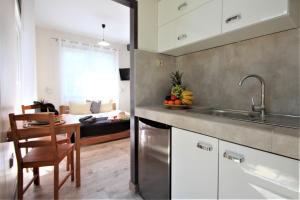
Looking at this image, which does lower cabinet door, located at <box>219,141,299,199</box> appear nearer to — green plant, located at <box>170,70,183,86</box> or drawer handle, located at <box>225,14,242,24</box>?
drawer handle, located at <box>225,14,242,24</box>

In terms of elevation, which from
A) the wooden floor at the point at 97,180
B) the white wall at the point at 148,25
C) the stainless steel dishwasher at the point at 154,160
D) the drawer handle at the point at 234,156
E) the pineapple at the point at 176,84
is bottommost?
the wooden floor at the point at 97,180

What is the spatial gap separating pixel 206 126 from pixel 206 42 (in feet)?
2.79

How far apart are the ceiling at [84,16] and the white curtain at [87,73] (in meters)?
0.51

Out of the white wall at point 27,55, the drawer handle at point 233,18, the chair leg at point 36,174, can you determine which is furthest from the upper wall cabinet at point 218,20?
the white wall at point 27,55

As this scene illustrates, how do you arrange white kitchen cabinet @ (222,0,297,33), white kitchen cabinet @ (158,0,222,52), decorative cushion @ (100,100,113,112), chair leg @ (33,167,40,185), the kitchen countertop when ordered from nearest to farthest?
1. the kitchen countertop
2. white kitchen cabinet @ (222,0,297,33)
3. white kitchen cabinet @ (158,0,222,52)
4. chair leg @ (33,167,40,185)
5. decorative cushion @ (100,100,113,112)

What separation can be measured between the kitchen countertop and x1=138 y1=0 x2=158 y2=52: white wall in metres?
0.93

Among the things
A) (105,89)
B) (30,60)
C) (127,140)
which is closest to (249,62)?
(127,140)

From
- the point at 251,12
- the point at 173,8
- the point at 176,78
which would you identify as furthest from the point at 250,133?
the point at 173,8

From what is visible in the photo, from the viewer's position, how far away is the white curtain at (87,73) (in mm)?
4672

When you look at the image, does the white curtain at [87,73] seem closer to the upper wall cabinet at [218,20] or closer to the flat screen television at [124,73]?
the flat screen television at [124,73]

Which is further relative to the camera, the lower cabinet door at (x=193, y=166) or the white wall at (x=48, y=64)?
the white wall at (x=48, y=64)

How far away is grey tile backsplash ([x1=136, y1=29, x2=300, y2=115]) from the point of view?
1241 mm

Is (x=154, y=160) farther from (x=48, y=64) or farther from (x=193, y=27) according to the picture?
(x=48, y=64)

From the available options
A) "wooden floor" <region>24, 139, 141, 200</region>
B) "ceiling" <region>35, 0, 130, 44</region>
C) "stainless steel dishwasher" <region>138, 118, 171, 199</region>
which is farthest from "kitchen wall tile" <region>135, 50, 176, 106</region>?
"ceiling" <region>35, 0, 130, 44</region>
